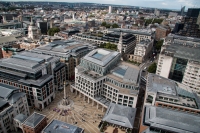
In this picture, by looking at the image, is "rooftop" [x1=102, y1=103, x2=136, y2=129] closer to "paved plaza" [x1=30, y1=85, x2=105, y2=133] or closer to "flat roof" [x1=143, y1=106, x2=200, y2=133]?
"flat roof" [x1=143, y1=106, x2=200, y2=133]

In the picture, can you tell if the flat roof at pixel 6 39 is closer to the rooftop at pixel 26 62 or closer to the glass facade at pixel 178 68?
the rooftop at pixel 26 62

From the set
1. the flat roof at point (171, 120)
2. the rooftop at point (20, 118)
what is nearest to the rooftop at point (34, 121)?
the rooftop at point (20, 118)

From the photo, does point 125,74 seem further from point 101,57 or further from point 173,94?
point 173,94

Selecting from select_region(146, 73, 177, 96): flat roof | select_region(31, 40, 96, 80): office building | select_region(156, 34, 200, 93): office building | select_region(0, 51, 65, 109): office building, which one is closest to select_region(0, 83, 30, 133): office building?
select_region(0, 51, 65, 109): office building

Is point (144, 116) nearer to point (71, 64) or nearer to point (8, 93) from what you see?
point (8, 93)

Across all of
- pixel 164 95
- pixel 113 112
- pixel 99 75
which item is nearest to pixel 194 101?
pixel 164 95

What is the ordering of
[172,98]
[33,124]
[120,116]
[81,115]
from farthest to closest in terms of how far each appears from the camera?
1. [81,115]
2. [172,98]
3. [120,116]
4. [33,124]

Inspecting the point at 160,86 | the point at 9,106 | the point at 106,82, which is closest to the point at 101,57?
the point at 106,82
